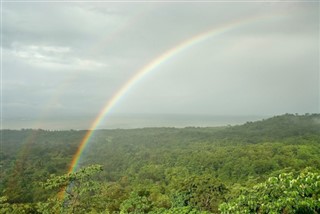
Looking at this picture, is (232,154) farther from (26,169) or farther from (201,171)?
(26,169)

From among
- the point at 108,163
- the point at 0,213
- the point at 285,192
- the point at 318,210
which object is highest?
the point at 285,192

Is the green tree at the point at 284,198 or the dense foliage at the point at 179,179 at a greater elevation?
the green tree at the point at 284,198

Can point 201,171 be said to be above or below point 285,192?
below

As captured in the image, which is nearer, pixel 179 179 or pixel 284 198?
pixel 284 198

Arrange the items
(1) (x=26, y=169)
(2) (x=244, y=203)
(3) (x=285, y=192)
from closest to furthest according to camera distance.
→ (3) (x=285, y=192) < (2) (x=244, y=203) < (1) (x=26, y=169)

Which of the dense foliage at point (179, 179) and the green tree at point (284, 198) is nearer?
the green tree at point (284, 198)

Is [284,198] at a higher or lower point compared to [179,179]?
higher

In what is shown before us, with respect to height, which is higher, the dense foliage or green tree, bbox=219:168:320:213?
green tree, bbox=219:168:320:213

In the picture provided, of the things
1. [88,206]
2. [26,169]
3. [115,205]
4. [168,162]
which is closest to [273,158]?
[168,162]
